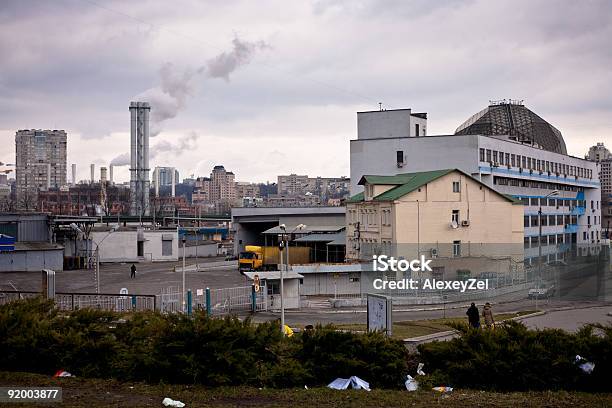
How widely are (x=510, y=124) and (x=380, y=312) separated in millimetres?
62230

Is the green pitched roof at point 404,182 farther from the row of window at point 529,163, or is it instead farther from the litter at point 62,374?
the litter at point 62,374

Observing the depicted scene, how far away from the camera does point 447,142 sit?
64.4m

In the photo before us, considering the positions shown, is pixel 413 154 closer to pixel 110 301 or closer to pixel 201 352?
pixel 110 301

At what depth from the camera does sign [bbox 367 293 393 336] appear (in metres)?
21.0

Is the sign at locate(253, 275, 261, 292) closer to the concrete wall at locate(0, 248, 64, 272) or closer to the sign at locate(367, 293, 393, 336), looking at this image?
the sign at locate(367, 293, 393, 336)

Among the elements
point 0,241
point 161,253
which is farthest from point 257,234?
point 0,241

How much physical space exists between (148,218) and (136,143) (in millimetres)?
25056

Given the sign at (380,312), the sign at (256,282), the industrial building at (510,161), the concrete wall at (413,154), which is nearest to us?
the sign at (380,312)

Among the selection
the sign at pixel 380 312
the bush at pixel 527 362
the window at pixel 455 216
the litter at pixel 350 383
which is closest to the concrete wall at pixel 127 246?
the window at pixel 455 216

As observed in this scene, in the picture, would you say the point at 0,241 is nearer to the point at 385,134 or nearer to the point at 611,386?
the point at 385,134

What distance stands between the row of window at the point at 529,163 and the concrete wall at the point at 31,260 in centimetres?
3696

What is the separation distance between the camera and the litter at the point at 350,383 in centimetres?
1396

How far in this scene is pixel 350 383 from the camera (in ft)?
46.2

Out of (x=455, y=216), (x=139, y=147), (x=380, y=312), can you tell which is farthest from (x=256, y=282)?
(x=139, y=147)
